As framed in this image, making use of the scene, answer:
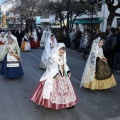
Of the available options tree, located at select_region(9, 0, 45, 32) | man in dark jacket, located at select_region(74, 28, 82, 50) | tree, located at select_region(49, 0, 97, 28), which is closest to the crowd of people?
man in dark jacket, located at select_region(74, 28, 82, 50)

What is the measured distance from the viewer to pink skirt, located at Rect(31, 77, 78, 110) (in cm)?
521

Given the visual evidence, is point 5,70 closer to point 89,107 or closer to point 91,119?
point 89,107

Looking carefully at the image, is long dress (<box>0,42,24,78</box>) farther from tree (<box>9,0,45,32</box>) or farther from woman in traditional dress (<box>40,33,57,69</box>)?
tree (<box>9,0,45,32</box>)

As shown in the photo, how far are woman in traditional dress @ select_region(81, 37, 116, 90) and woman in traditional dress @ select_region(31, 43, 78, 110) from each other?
1766mm

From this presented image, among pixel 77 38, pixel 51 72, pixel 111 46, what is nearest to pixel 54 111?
pixel 51 72

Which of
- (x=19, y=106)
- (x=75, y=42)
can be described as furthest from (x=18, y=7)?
(x=19, y=106)

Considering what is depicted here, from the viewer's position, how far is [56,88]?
5312 mm

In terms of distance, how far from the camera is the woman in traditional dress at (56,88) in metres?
5.22

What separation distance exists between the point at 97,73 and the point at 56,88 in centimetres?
222

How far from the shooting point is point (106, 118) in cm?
519

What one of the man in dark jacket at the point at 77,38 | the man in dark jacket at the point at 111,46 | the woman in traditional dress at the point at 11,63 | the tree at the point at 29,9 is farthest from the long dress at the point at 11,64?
the tree at the point at 29,9

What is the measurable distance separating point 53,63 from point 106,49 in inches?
220

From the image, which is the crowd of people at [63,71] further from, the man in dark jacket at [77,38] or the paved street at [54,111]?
the man in dark jacket at [77,38]

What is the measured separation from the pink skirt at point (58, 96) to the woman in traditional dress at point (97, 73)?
1.88m
